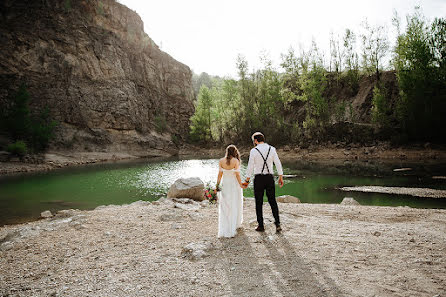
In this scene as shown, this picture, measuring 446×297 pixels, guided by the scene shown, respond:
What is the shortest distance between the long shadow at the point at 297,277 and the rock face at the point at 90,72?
45.1 m

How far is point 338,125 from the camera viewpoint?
39.9 m

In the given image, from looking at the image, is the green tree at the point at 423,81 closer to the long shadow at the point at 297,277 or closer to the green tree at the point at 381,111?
the green tree at the point at 381,111

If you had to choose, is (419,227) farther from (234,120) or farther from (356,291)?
(234,120)

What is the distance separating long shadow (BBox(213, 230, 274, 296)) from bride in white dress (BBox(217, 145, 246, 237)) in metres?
0.31

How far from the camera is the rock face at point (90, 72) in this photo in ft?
139

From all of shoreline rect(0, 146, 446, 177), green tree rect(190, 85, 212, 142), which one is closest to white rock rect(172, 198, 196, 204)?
shoreline rect(0, 146, 446, 177)

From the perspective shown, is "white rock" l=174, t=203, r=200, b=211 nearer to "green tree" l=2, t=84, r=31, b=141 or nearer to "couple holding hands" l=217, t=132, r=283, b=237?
"couple holding hands" l=217, t=132, r=283, b=237

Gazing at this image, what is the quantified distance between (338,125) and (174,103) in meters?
40.0

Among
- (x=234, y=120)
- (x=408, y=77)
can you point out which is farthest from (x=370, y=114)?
(x=234, y=120)

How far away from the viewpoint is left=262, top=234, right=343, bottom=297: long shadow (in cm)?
348

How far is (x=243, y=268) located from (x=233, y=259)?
0.42 meters

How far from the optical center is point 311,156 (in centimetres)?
3688

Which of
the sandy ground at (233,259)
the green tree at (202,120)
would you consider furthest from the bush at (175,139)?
the sandy ground at (233,259)

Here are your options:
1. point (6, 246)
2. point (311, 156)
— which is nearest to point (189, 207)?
point (6, 246)
